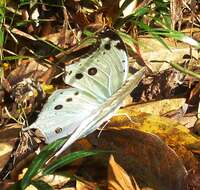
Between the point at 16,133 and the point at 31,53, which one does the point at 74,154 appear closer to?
the point at 16,133

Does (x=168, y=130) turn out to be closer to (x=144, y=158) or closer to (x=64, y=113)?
(x=144, y=158)

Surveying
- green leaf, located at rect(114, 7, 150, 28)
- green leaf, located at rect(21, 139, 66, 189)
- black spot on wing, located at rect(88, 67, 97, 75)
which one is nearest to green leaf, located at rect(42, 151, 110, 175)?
green leaf, located at rect(21, 139, 66, 189)

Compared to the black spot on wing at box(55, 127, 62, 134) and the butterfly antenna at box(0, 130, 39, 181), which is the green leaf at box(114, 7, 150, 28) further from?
the black spot on wing at box(55, 127, 62, 134)

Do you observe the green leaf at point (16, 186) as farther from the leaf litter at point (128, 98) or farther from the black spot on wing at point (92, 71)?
the black spot on wing at point (92, 71)

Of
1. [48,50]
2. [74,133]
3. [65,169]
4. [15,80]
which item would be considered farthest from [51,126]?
[48,50]

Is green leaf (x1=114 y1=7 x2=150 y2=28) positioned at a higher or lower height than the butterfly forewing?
higher

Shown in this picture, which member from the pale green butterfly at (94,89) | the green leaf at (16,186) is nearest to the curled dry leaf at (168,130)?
the pale green butterfly at (94,89)
